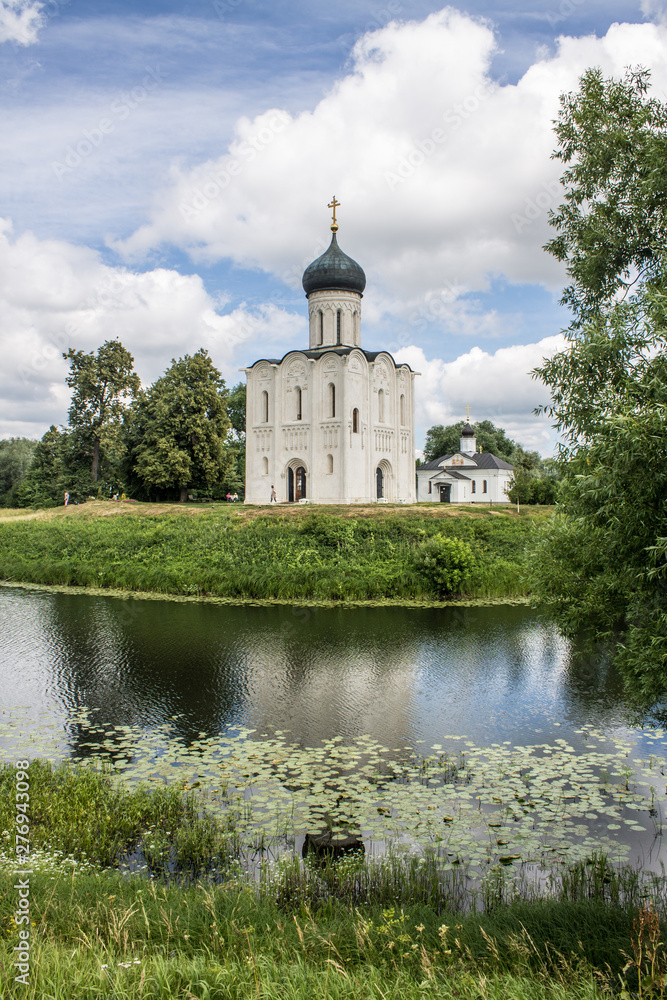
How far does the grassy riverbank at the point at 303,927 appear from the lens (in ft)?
13.0

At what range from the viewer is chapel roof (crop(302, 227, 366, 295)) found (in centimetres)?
3631

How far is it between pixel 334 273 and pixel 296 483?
36.6 ft

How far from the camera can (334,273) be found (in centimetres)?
3628

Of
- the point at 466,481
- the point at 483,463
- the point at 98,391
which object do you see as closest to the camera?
the point at 98,391

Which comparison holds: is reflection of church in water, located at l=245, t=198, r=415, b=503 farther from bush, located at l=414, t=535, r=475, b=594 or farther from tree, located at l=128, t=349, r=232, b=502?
bush, located at l=414, t=535, r=475, b=594

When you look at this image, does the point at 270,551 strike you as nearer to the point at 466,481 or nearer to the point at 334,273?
the point at 334,273

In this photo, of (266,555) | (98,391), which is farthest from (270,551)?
(98,391)

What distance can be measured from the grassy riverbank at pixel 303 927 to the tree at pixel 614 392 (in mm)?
2054

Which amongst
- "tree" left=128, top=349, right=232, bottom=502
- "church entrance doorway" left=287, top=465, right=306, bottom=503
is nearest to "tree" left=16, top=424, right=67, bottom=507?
"tree" left=128, top=349, right=232, bottom=502

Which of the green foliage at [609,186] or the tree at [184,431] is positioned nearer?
the green foliage at [609,186]

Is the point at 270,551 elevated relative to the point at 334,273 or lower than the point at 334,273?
lower

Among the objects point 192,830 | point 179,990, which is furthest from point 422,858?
point 179,990

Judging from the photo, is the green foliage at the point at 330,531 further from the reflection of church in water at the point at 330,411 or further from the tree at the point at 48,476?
the tree at the point at 48,476

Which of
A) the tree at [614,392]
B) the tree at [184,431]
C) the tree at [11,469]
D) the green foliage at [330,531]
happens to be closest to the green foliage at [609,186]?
the tree at [614,392]
